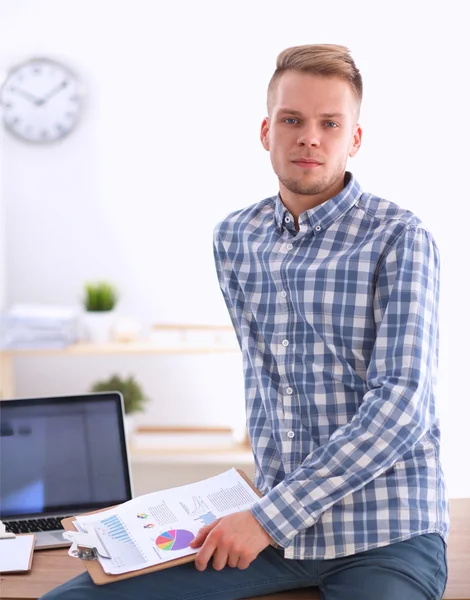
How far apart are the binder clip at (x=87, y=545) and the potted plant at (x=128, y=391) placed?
2.18m

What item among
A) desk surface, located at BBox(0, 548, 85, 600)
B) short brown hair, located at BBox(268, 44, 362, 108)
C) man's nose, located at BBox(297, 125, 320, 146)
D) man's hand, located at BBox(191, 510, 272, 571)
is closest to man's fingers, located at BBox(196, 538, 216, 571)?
man's hand, located at BBox(191, 510, 272, 571)

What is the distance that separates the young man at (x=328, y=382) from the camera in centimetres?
122

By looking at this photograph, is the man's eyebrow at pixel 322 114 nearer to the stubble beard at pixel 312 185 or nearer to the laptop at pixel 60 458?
the stubble beard at pixel 312 185

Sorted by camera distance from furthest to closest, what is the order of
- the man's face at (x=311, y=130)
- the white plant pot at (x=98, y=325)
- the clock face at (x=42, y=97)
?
1. the clock face at (x=42, y=97)
2. the white plant pot at (x=98, y=325)
3. the man's face at (x=311, y=130)

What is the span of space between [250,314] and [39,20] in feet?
8.51

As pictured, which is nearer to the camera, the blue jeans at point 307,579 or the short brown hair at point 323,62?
the blue jeans at point 307,579

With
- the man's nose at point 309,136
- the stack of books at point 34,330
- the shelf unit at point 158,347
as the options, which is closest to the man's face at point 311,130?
the man's nose at point 309,136

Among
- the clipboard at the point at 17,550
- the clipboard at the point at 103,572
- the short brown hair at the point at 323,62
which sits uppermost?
the short brown hair at the point at 323,62

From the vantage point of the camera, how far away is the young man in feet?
4.01

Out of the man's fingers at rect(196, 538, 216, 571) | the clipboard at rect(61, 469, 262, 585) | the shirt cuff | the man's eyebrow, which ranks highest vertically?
the man's eyebrow

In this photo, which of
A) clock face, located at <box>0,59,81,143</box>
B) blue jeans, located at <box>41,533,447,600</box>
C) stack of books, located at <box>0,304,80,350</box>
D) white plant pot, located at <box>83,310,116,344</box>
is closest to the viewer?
blue jeans, located at <box>41,533,447,600</box>

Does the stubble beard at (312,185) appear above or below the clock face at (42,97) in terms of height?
below

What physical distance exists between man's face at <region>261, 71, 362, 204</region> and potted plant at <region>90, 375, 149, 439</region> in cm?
214

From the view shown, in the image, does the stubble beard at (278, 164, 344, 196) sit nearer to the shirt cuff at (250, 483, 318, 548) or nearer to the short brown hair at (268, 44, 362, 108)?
the short brown hair at (268, 44, 362, 108)
